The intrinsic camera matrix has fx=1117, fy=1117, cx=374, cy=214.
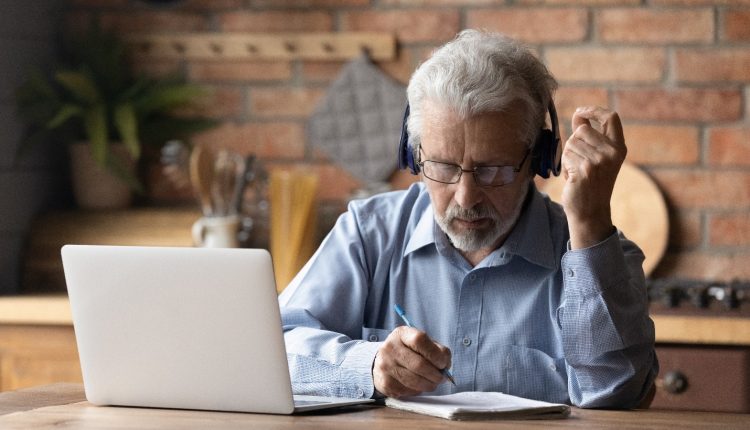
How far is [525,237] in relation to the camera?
6.37 ft

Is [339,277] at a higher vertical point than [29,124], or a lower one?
lower

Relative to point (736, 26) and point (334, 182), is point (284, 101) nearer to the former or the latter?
point (334, 182)

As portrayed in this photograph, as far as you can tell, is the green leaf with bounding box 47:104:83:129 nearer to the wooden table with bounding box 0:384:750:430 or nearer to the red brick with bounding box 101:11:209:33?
the red brick with bounding box 101:11:209:33

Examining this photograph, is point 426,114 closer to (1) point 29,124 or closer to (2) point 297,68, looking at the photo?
(2) point 297,68

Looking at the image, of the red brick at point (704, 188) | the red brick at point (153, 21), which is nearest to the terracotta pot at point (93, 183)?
the red brick at point (153, 21)

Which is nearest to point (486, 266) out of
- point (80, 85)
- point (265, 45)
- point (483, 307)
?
point (483, 307)

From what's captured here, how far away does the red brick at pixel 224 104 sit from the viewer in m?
3.29

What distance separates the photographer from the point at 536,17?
10.1 ft

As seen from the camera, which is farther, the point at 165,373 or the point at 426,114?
the point at 426,114

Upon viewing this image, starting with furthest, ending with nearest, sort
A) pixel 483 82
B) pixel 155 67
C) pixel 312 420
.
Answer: pixel 155 67 → pixel 483 82 → pixel 312 420

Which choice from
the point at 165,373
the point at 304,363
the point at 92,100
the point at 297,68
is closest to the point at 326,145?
the point at 297,68

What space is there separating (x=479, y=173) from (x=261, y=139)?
1.52m

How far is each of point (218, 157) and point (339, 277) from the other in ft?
4.13

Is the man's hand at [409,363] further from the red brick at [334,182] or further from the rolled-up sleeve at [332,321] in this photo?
the red brick at [334,182]
